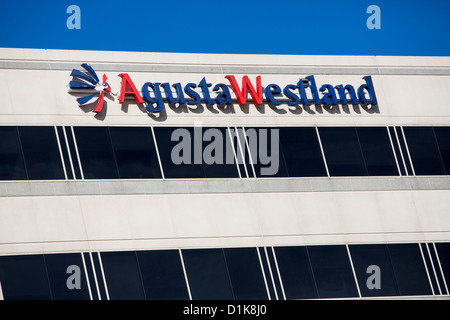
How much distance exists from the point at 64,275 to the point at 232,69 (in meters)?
12.4

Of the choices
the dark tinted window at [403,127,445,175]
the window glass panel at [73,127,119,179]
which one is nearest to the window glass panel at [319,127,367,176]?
the dark tinted window at [403,127,445,175]

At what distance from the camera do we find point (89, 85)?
33.0 meters

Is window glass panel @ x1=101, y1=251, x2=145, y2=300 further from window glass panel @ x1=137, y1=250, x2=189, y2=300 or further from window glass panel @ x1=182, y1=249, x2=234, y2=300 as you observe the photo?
window glass panel @ x1=182, y1=249, x2=234, y2=300

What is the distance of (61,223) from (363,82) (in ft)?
52.5

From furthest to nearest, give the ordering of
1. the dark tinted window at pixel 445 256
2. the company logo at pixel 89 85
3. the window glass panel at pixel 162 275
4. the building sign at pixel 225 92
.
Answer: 1. the building sign at pixel 225 92
2. the dark tinted window at pixel 445 256
3. the company logo at pixel 89 85
4. the window glass panel at pixel 162 275

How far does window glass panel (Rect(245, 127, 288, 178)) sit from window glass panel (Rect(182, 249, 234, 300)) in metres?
4.40

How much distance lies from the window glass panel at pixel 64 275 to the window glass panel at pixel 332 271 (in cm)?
960

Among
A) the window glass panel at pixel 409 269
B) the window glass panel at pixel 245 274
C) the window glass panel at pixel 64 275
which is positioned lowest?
the window glass panel at pixel 409 269

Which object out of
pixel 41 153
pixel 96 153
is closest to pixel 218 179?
pixel 96 153

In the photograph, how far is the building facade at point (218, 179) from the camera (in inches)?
1196

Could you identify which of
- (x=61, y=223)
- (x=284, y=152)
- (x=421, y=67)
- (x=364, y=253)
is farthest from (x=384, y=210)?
(x=61, y=223)

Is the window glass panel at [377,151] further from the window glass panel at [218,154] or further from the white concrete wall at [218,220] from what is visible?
the window glass panel at [218,154]

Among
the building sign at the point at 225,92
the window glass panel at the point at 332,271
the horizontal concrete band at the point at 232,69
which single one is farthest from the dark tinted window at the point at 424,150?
the window glass panel at the point at 332,271

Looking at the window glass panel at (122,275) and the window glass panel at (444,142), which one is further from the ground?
the window glass panel at (444,142)
